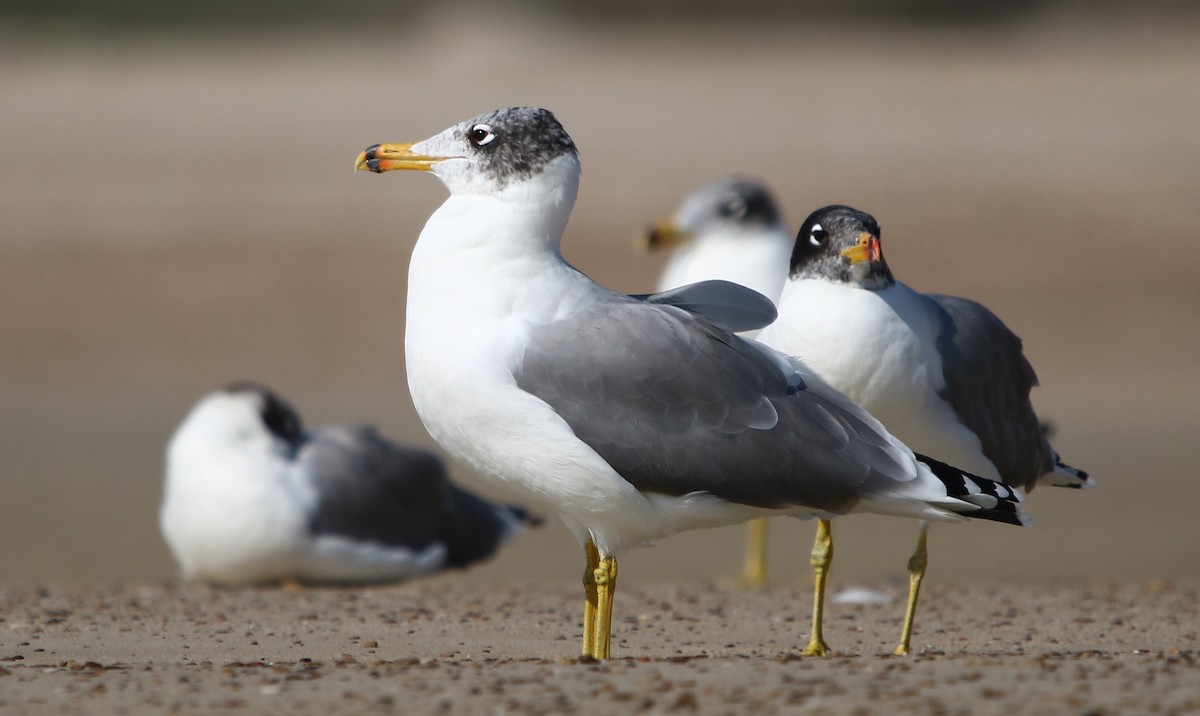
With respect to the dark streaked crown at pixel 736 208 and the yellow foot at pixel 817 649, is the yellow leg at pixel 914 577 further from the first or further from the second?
the dark streaked crown at pixel 736 208

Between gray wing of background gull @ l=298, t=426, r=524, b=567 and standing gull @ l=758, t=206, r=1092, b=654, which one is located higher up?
standing gull @ l=758, t=206, r=1092, b=654

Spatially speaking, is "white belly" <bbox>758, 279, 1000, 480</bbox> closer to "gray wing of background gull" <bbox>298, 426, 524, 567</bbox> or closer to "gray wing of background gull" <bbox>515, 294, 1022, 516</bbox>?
"gray wing of background gull" <bbox>515, 294, 1022, 516</bbox>

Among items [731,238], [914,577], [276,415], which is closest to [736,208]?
[731,238]

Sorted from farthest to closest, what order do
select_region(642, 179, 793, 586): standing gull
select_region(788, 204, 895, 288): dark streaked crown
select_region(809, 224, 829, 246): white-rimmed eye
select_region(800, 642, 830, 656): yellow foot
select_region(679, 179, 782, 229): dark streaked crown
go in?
select_region(679, 179, 782, 229): dark streaked crown → select_region(642, 179, 793, 586): standing gull → select_region(809, 224, 829, 246): white-rimmed eye → select_region(788, 204, 895, 288): dark streaked crown → select_region(800, 642, 830, 656): yellow foot

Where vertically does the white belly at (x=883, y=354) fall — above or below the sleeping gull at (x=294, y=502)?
above

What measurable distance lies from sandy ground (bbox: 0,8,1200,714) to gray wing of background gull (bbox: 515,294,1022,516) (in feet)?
1.86

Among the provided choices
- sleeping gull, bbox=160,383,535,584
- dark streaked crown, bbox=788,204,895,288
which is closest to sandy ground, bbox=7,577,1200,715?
sleeping gull, bbox=160,383,535,584

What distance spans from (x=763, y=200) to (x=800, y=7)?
4157 cm

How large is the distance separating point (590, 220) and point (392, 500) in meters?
13.3

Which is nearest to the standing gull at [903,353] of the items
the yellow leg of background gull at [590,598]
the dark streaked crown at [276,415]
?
the yellow leg of background gull at [590,598]

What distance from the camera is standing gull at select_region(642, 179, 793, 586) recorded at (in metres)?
9.73

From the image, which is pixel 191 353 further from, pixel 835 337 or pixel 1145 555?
pixel 835 337

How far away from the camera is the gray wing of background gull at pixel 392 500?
364 inches

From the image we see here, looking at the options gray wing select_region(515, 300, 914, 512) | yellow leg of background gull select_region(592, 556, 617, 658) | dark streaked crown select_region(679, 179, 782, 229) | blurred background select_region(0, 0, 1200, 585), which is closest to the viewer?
gray wing select_region(515, 300, 914, 512)
